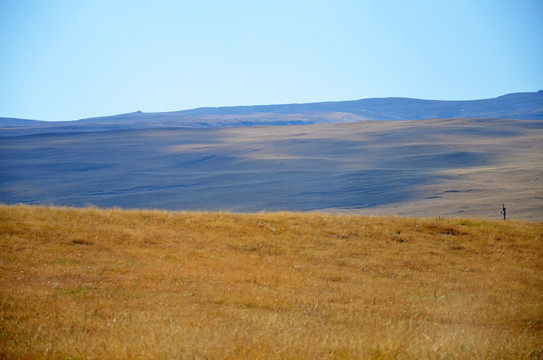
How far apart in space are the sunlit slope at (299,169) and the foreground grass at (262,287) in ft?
112

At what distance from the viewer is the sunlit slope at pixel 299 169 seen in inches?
2382

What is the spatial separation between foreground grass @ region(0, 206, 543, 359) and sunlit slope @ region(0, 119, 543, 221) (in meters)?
34.1

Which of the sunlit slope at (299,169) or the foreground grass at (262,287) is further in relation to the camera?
the sunlit slope at (299,169)

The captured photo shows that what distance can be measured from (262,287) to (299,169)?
73523 mm

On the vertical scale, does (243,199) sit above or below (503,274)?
below

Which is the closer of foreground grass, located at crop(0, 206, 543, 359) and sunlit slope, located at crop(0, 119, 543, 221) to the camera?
foreground grass, located at crop(0, 206, 543, 359)

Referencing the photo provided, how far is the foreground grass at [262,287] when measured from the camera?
6133 mm

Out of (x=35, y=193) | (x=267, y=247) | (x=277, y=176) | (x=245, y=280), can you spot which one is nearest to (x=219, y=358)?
(x=245, y=280)

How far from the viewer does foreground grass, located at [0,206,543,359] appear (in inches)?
241

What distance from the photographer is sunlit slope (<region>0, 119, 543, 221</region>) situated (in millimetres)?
60500

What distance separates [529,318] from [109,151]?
11177 cm

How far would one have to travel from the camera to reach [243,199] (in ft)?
212

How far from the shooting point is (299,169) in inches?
3285

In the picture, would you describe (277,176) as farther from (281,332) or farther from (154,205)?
(281,332)
